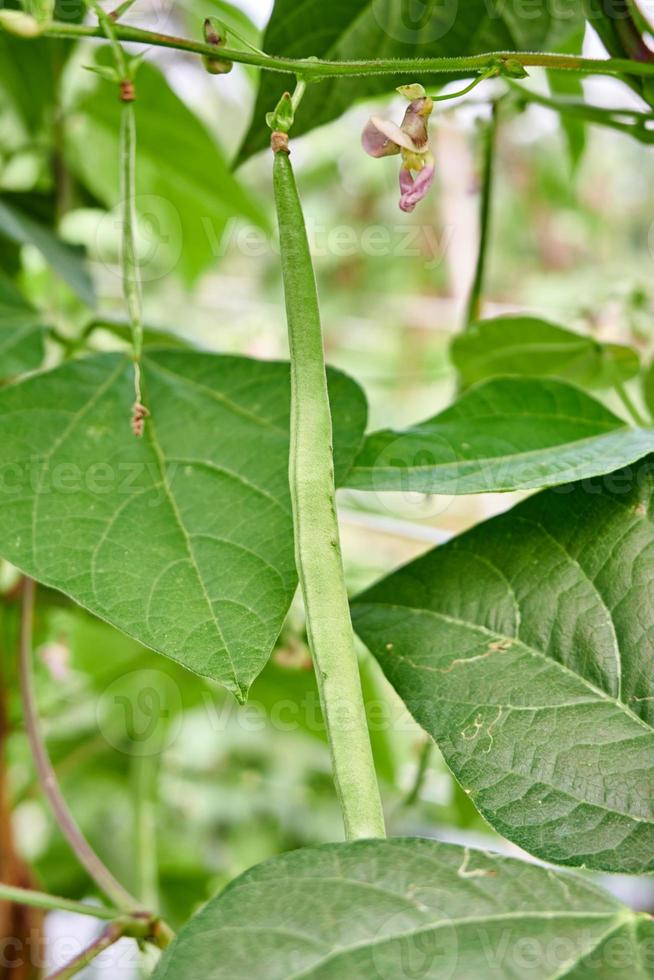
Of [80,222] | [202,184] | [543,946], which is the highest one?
[80,222]

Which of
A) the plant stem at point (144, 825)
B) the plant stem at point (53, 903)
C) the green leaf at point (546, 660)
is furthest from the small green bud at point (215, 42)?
the plant stem at point (144, 825)

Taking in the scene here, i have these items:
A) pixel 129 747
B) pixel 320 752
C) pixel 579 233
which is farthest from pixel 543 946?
pixel 579 233

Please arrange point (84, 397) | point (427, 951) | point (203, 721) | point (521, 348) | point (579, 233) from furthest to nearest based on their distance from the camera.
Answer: point (579, 233)
point (203, 721)
point (521, 348)
point (84, 397)
point (427, 951)

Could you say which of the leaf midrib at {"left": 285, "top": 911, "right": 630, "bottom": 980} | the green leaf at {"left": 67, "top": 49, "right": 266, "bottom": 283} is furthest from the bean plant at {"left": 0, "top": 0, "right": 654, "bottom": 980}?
the green leaf at {"left": 67, "top": 49, "right": 266, "bottom": 283}

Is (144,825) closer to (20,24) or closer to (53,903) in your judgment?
(53,903)

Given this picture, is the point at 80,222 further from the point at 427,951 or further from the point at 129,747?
the point at 427,951

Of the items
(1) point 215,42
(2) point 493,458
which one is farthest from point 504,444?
(1) point 215,42

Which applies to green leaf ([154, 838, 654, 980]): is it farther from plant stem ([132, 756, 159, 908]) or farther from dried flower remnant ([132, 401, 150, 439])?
plant stem ([132, 756, 159, 908])

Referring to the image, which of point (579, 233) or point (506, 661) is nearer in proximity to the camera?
point (506, 661)
